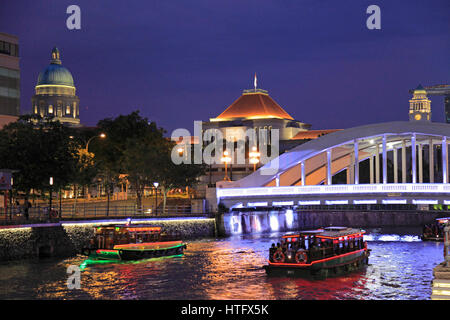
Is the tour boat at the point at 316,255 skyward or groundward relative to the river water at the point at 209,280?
skyward

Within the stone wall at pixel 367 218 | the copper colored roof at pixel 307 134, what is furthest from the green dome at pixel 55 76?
the stone wall at pixel 367 218

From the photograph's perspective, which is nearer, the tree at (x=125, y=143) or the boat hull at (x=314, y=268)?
the boat hull at (x=314, y=268)

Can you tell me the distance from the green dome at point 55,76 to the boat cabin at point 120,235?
12572 cm

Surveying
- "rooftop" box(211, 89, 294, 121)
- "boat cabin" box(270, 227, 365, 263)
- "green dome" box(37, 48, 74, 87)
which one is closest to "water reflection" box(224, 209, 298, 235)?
"boat cabin" box(270, 227, 365, 263)

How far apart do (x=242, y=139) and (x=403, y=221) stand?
46.4 meters

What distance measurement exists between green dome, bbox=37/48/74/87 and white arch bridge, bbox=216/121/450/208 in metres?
99.5

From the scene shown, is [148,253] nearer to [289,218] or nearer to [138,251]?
[138,251]

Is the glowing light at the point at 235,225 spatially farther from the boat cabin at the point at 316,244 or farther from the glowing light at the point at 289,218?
the boat cabin at the point at 316,244

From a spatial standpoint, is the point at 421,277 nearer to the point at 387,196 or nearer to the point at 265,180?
the point at 387,196

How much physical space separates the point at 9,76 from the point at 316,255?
4427 cm

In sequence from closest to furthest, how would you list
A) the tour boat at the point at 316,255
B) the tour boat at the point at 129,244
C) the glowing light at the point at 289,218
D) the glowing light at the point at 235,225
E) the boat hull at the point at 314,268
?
the boat hull at the point at 314,268
the tour boat at the point at 316,255
the tour boat at the point at 129,244
the glowing light at the point at 235,225
the glowing light at the point at 289,218

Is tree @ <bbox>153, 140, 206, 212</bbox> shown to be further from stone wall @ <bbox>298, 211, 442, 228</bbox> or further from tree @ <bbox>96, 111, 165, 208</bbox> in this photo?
stone wall @ <bbox>298, 211, 442, 228</bbox>

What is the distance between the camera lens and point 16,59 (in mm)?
74875

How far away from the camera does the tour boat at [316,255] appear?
1618 inches
